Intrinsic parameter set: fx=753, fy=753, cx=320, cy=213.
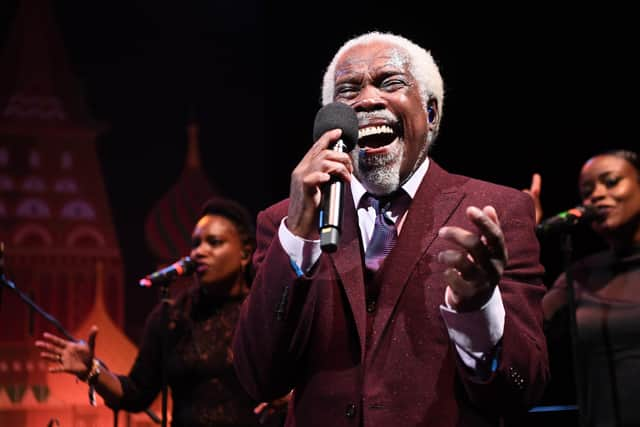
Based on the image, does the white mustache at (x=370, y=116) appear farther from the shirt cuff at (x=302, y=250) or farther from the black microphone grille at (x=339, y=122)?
the shirt cuff at (x=302, y=250)

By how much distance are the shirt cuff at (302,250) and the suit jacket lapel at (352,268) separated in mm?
182

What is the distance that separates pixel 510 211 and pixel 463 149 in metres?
3.20

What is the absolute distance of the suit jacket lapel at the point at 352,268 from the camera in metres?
1.83

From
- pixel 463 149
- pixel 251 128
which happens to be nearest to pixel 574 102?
pixel 463 149

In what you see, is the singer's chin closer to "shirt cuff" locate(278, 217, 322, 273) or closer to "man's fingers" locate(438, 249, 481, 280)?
"shirt cuff" locate(278, 217, 322, 273)

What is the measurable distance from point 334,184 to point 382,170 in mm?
518

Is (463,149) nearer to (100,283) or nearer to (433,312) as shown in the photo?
(100,283)

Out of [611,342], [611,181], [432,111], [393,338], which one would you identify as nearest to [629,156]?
[611,181]

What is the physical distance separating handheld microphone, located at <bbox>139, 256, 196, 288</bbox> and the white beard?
1.94 meters

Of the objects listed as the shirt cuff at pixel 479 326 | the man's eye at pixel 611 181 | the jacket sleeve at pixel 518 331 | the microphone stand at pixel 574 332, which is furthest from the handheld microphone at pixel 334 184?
the man's eye at pixel 611 181

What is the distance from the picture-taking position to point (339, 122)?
1820 mm

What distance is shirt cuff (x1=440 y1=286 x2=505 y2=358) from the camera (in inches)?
64.0

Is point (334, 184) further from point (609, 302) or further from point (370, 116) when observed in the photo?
point (609, 302)

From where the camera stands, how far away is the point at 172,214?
5.15 metres
